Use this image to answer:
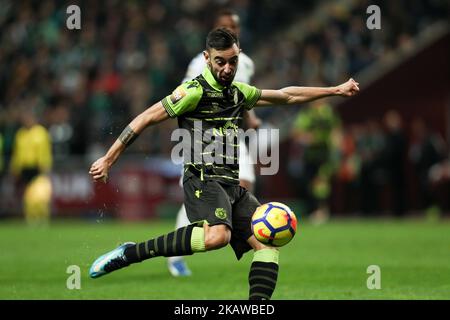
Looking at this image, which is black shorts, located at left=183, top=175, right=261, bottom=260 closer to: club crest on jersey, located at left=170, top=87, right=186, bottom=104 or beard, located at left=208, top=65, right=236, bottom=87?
club crest on jersey, located at left=170, top=87, right=186, bottom=104

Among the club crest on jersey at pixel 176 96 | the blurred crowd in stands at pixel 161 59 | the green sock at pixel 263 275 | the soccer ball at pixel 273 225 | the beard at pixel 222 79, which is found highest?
the blurred crowd in stands at pixel 161 59

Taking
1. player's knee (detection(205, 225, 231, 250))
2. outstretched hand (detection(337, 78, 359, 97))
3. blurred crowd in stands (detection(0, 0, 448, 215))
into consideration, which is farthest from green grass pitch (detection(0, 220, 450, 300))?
blurred crowd in stands (detection(0, 0, 448, 215))

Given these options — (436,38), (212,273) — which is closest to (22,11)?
(436,38)

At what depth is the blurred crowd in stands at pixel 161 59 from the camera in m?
22.5

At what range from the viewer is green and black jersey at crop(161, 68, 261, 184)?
25.0 feet

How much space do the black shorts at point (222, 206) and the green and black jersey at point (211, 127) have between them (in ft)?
0.26

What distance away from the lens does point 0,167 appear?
23.6 m

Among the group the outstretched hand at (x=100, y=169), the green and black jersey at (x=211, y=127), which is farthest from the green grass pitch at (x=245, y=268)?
the outstretched hand at (x=100, y=169)

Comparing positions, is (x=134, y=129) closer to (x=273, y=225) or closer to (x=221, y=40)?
(x=221, y=40)

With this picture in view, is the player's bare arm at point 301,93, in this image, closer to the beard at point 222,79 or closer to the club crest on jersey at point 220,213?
the beard at point 222,79

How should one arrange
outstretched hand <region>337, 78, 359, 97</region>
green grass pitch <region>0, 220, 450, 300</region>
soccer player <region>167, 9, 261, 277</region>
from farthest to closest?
soccer player <region>167, 9, 261, 277</region> → green grass pitch <region>0, 220, 450, 300</region> → outstretched hand <region>337, 78, 359, 97</region>

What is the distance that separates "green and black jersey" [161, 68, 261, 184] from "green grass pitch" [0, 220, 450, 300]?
4.78 feet

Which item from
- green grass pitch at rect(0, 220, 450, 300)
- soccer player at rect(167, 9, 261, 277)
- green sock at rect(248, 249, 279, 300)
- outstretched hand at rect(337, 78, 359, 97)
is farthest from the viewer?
soccer player at rect(167, 9, 261, 277)

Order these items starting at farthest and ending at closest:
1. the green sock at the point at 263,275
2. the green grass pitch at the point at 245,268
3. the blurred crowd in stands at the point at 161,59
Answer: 1. the blurred crowd in stands at the point at 161,59
2. the green grass pitch at the point at 245,268
3. the green sock at the point at 263,275
